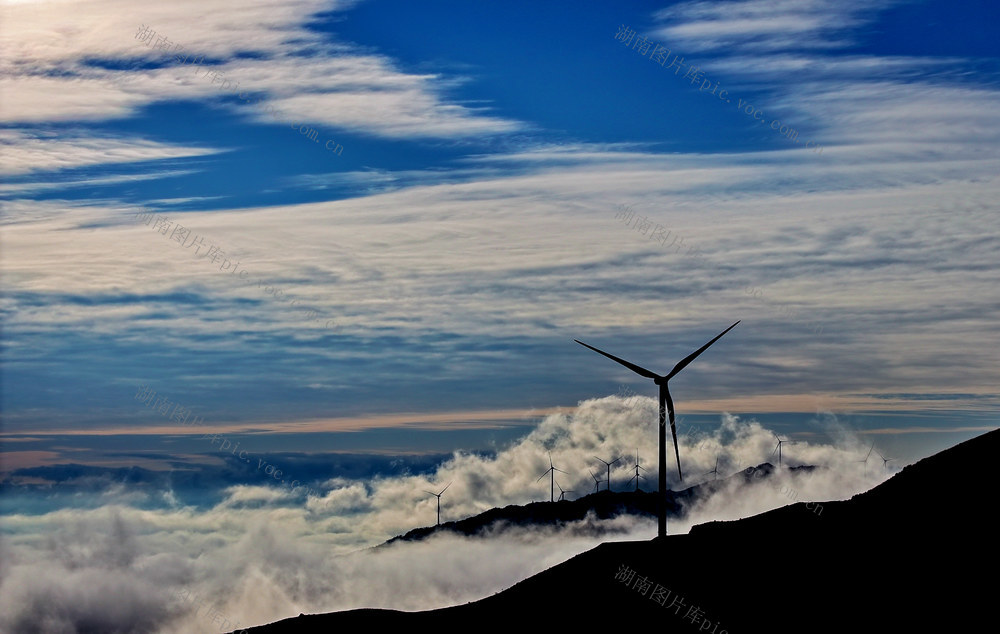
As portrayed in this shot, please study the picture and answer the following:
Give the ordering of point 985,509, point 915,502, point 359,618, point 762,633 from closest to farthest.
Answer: point 762,633 < point 985,509 < point 915,502 < point 359,618

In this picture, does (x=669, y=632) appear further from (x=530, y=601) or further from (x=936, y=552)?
(x=936, y=552)

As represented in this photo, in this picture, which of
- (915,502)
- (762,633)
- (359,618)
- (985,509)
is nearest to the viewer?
(762,633)

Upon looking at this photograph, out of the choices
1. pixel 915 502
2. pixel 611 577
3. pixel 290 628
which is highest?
pixel 915 502

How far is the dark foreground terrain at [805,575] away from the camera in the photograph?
92.3 metres

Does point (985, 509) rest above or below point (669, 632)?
above

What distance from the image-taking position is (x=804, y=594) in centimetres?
9788

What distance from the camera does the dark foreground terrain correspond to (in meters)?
92.3

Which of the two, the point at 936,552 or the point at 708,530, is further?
the point at 708,530

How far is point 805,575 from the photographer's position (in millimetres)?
100750

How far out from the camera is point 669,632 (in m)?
99.3

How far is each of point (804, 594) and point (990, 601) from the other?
1618 centimetres

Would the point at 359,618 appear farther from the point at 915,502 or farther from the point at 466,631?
the point at 915,502

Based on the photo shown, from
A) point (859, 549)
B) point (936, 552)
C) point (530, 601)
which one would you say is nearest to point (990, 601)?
point (936, 552)

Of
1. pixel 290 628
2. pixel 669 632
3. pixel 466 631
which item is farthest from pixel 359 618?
pixel 669 632
